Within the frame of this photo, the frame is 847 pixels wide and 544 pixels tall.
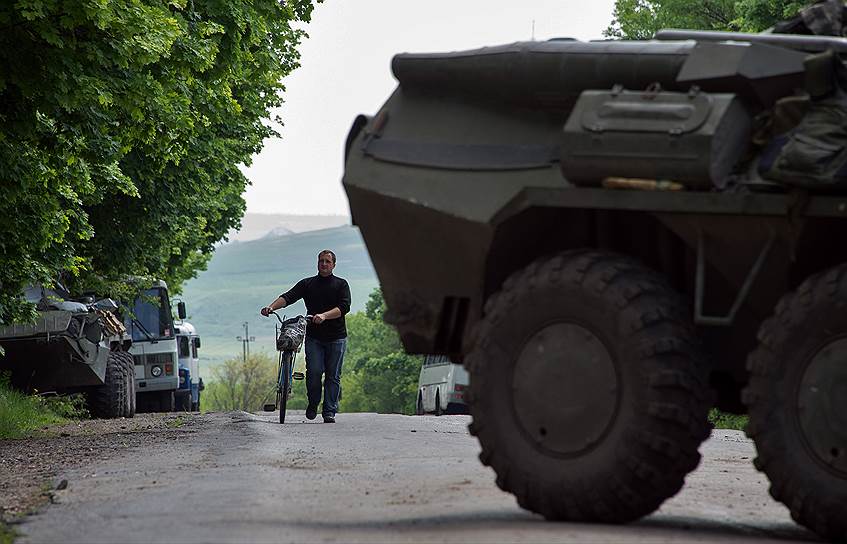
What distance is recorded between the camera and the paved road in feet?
25.5

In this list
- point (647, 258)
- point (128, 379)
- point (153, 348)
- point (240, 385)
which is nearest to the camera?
point (647, 258)

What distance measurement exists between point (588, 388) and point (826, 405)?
3.44ft

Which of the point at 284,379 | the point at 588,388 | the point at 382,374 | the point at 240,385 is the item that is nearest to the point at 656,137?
the point at 588,388

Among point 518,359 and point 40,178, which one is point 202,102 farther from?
point 518,359

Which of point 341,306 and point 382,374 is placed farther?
point 382,374

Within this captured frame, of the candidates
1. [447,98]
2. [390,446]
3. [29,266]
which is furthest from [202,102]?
[447,98]

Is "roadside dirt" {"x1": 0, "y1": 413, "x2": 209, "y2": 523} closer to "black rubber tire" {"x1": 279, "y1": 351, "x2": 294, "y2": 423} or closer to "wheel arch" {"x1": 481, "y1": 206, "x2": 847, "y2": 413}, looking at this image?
"black rubber tire" {"x1": 279, "y1": 351, "x2": 294, "y2": 423}

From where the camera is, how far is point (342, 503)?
31.2ft

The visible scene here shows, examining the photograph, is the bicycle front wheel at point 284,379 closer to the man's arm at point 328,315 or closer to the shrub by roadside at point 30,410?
the man's arm at point 328,315

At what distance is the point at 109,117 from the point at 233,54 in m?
6.15

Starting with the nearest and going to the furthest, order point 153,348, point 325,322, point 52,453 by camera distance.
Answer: point 52,453, point 325,322, point 153,348

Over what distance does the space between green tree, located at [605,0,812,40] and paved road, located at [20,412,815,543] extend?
751 inches

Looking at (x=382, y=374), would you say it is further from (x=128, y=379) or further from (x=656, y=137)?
(x=656, y=137)

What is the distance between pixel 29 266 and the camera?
21000 millimetres
